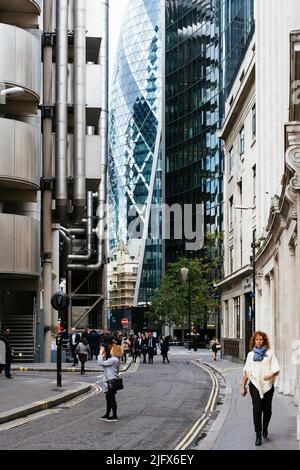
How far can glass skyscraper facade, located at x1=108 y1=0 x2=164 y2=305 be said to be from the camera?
148625 mm

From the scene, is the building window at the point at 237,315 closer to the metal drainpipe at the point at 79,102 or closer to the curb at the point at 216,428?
the metal drainpipe at the point at 79,102

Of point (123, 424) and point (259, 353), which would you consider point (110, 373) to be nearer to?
point (123, 424)

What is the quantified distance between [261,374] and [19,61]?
31222mm

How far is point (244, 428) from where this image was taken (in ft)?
50.4

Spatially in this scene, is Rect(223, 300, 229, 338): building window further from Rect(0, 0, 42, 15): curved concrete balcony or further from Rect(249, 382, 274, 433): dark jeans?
Rect(249, 382, 274, 433): dark jeans

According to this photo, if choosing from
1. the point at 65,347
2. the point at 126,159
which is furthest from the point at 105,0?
the point at 126,159

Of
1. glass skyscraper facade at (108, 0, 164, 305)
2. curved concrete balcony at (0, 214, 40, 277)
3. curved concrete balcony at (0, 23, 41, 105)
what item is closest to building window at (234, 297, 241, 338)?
curved concrete balcony at (0, 214, 40, 277)

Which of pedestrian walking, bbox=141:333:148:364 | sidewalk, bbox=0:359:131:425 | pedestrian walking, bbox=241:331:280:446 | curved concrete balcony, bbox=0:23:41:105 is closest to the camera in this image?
pedestrian walking, bbox=241:331:280:446

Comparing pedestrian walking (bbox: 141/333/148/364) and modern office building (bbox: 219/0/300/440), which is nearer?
modern office building (bbox: 219/0/300/440)

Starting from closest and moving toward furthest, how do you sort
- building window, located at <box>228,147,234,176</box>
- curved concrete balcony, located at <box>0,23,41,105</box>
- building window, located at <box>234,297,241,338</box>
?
curved concrete balcony, located at <box>0,23,41,105</box> → building window, located at <box>234,297,241,338</box> → building window, located at <box>228,147,234,176</box>

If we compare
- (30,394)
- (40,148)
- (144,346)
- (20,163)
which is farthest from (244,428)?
(144,346)

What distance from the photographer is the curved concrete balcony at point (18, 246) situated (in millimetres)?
40688

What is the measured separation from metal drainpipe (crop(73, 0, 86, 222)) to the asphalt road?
20.5m

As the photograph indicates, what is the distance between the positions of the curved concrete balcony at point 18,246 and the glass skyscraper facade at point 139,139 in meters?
102
